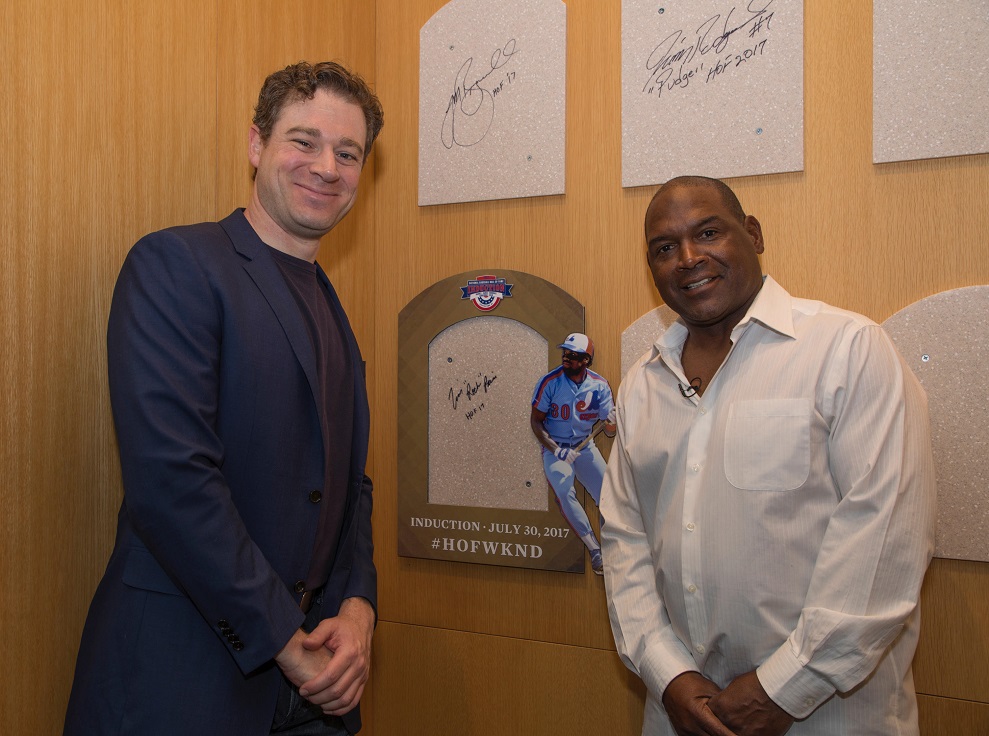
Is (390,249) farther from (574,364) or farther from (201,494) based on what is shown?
(201,494)

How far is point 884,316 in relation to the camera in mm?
1552

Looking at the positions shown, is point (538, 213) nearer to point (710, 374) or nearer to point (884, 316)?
point (710, 374)

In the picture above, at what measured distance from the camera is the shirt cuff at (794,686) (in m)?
1.16

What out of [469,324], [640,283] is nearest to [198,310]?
[469,324]

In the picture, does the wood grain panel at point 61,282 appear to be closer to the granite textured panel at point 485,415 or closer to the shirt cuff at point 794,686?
the granite textured panel at point 485,415

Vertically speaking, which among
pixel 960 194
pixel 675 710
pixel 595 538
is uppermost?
pixel 960 194

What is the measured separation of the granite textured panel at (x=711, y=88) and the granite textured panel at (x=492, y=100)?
18 cm

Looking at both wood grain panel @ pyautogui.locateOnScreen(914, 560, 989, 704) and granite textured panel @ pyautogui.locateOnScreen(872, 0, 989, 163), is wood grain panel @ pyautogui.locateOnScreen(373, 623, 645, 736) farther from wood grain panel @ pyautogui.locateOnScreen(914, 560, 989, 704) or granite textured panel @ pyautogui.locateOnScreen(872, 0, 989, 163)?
granite textured panel @ pyautogui.locateOnScreen(872, 0, 989, 163)

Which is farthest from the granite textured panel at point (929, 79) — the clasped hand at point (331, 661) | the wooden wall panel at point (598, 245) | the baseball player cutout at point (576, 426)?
the clasped hand at point (331, 661)

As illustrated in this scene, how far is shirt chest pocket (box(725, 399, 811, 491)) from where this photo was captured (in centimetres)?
124

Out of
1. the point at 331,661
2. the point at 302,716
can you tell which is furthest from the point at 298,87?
the point at 302,716

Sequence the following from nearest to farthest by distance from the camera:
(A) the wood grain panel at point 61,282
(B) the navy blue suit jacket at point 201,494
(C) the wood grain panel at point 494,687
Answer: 1. (B) the navy blue suit jacket at point 201,494
2. (A) the wood grain panel at point 61,282
3. (C) the wood grain panel at point 494,687

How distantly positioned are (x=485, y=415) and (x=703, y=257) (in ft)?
2.43

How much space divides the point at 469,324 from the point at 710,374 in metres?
0.70
